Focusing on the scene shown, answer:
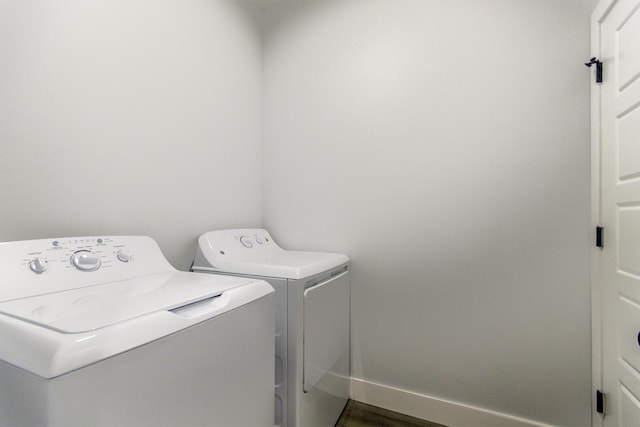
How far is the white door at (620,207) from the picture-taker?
1.08 m

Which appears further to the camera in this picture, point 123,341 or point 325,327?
point 325,327

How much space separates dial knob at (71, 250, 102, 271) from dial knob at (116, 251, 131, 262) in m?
0.07

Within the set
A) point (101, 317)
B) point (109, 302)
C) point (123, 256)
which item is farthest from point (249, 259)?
point (101, 317)

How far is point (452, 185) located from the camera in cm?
161

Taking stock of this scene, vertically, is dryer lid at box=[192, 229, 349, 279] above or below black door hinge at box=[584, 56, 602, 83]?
below

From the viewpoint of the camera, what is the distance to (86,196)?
1.16 m

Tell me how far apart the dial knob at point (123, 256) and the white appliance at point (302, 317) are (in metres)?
0.39

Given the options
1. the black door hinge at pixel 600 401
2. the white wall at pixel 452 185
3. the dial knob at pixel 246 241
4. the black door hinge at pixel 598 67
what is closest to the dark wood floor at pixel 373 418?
the white wall at pixel 452 185

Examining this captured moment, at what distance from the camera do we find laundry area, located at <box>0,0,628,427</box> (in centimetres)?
110

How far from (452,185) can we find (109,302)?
5.12 feet

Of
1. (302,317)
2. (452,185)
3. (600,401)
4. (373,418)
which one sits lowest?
(373,418)

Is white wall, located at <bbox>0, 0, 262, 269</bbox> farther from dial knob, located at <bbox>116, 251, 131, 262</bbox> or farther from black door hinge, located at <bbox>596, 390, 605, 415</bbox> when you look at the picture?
black door hinge, located at <bbox>596, 390, 605, 415</bbox>

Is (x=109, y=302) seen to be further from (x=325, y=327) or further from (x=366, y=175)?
(x=366, y=175)

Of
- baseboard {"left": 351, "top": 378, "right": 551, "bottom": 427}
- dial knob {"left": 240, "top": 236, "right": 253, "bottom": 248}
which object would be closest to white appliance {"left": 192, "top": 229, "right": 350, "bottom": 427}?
dial knob {"left": 240, "top": 236, "right": 253, "bottom": 248}
